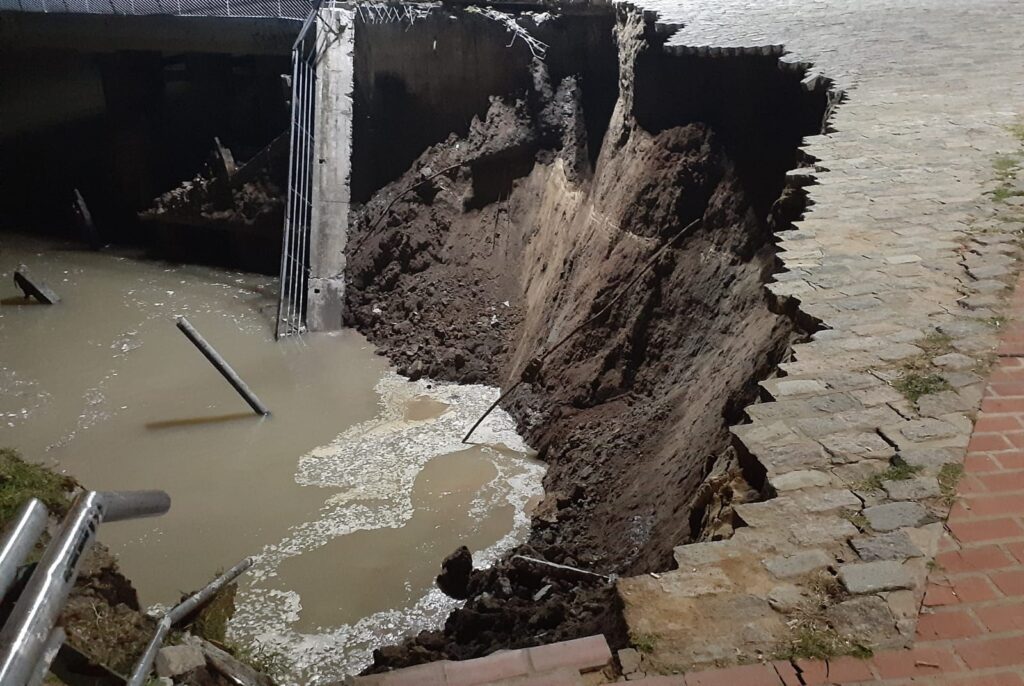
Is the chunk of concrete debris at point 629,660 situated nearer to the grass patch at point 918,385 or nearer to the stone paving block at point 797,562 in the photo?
the stone paving block at point 797,562

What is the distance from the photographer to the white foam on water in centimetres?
552

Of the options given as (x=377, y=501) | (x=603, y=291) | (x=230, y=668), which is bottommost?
(x=377, y=501)

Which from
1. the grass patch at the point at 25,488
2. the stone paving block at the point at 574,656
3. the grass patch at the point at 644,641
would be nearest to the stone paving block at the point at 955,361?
the grass patch at the point at 644,641

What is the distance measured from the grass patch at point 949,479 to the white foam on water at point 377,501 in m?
3.84

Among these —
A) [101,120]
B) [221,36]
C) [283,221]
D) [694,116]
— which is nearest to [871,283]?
[694,116]

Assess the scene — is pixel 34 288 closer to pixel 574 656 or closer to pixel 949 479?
pixel 574 656

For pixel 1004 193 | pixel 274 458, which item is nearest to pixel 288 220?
pixel 274 458

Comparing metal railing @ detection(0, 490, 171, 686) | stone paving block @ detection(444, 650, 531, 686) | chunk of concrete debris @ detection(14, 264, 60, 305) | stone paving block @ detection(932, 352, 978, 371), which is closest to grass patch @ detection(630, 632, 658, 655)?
stone paving block @ detection(444, 650, 531, 686)

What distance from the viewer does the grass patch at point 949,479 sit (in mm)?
2629

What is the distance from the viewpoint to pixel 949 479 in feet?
8.83

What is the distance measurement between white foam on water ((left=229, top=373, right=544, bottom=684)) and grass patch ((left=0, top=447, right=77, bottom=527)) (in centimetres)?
231

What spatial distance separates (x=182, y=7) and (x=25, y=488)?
10960 millimetres

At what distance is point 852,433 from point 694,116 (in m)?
5.13

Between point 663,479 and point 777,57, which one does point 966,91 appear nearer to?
point 777,57
